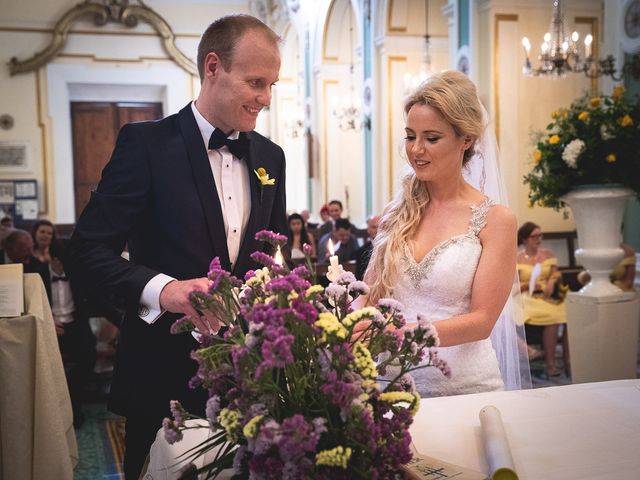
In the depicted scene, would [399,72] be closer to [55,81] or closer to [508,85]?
[508,85]

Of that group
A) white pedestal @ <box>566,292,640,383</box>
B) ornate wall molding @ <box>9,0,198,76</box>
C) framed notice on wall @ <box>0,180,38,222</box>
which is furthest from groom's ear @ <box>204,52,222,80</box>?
ornate wall molding @ <box>9,0,198,76</box>

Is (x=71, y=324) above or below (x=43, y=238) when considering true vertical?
below

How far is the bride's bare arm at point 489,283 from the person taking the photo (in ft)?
6.09

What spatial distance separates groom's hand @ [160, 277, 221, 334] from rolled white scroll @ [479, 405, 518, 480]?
1.71 feet

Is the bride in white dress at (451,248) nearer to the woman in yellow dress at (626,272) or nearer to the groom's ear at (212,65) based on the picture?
the groom's ear at (212,65)

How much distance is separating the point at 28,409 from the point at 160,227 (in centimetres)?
126

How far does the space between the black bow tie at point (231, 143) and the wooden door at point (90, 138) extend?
494 inches

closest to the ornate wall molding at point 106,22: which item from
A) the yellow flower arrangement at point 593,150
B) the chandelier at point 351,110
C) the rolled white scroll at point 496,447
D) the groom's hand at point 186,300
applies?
the chandelier at point 351,110

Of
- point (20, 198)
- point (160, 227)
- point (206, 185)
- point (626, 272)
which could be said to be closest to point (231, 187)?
point (206, 185)

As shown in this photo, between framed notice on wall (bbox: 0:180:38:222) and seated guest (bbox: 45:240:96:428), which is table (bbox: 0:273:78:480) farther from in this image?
framed notice on wall (bbox: 0:180:38:222)

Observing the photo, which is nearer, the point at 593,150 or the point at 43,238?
the point at 593,150

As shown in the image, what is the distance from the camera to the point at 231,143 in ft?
6.23

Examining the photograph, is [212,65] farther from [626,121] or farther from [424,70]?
[424,70]

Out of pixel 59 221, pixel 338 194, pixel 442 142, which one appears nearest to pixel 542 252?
pixel 442 142
